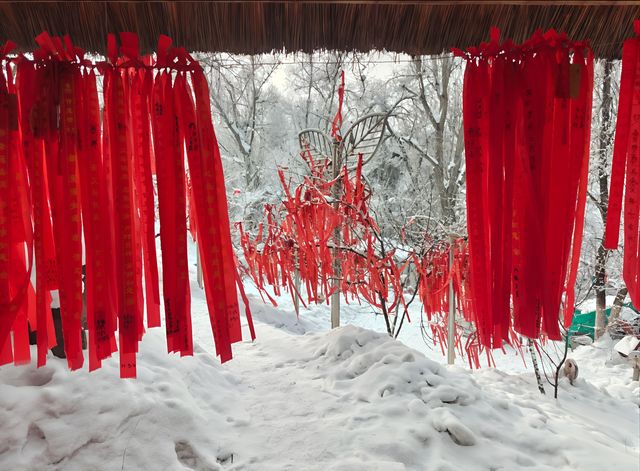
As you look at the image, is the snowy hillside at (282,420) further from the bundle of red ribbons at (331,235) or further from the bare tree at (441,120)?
the bare tree at (441,120)

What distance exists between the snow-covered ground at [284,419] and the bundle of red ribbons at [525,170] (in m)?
1.31

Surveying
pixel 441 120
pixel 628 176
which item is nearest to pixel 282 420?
pixel 628 176

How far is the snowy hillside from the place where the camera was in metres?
2.20

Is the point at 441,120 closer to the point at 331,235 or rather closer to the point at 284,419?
the point at 331,235

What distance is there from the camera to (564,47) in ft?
5.31

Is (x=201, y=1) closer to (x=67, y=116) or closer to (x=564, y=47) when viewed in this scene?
(x=67, y=116)

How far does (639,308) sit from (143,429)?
267 cm

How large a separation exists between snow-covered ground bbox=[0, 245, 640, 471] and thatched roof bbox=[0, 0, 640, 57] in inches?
76.6

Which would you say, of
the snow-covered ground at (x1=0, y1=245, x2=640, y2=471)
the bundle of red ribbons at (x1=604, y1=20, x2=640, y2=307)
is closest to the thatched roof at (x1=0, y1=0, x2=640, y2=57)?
the bundle of red ribbons at (x1=604, y1=20, x2=640, y2=307)

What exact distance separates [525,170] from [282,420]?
241 centimetres

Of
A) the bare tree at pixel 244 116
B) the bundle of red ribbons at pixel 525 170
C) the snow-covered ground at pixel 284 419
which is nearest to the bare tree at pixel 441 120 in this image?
the bare tree at pixel 244 116

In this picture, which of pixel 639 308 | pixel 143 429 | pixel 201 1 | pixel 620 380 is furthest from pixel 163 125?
pixel 620 380

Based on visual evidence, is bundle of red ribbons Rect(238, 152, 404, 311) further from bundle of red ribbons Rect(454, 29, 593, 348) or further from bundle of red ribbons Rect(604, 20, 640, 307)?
bundle of red ribbons Rect(604, 20, 640, 307)

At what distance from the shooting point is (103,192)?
1583 mm
